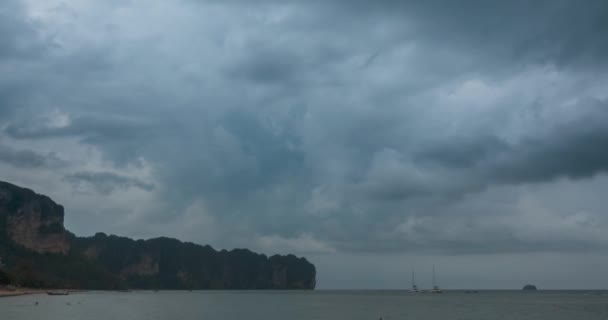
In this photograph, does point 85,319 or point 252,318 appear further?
point 252,318

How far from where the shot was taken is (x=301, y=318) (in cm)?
12631

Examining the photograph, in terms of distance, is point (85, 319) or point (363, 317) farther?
point (363, 317)

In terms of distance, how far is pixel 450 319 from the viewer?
123562mm

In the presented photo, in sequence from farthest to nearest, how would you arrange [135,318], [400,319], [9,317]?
1. [400,319]
2. [135,318]
3. [9,317]

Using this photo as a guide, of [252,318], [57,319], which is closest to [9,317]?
[57,319]

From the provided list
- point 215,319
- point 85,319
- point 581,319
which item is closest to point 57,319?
point 85,319

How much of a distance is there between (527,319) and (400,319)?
1111 inches

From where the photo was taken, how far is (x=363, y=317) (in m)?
130

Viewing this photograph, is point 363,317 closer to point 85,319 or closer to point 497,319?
point 497,319

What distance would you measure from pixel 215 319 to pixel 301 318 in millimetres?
18692

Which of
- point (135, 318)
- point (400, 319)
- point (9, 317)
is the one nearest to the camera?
point (9, 317)

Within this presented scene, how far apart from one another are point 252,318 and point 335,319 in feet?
57.3

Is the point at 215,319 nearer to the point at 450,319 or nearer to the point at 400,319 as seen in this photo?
the point at 400,319

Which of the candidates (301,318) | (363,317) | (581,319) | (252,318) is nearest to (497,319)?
(581,319)
